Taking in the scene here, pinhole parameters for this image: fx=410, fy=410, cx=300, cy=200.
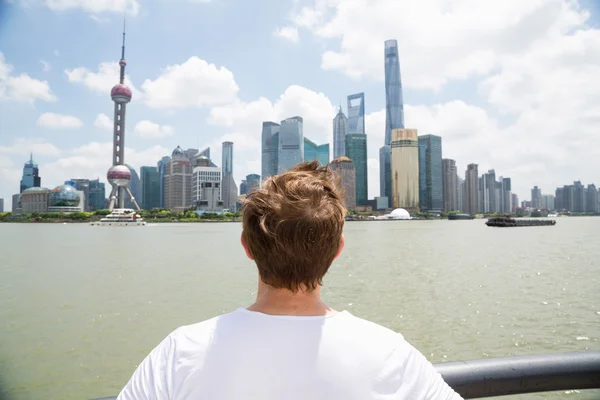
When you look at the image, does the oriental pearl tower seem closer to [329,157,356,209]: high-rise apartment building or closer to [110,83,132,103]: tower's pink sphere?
[110,83,132,103]: tower's pink sphere

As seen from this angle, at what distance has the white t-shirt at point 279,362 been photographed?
1.05 m

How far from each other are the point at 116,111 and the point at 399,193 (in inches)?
4484

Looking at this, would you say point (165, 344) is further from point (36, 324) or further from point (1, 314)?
point (1, 314)

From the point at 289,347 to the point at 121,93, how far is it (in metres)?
151

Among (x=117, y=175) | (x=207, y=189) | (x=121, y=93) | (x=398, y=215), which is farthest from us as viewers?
(x=207, y=189)

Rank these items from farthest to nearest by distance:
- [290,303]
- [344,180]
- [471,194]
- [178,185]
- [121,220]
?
[471,194] → [178,185] → [121,220] → [344,180] → [290,303]

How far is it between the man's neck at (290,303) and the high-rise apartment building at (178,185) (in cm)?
18938

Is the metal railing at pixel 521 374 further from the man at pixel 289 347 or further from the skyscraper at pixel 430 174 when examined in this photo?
the skyscraper at pixel 430 174

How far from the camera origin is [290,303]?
1.23 metres

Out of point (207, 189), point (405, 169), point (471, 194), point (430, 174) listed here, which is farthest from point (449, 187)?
point (207, 189)

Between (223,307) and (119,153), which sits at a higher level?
(119,153)

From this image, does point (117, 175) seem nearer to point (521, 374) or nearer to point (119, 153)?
point (119, 153)

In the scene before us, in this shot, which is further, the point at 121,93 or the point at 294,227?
the point at 121,93

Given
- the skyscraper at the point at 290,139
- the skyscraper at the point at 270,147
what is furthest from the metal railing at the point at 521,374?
the skyscraper at the point at 270,147
